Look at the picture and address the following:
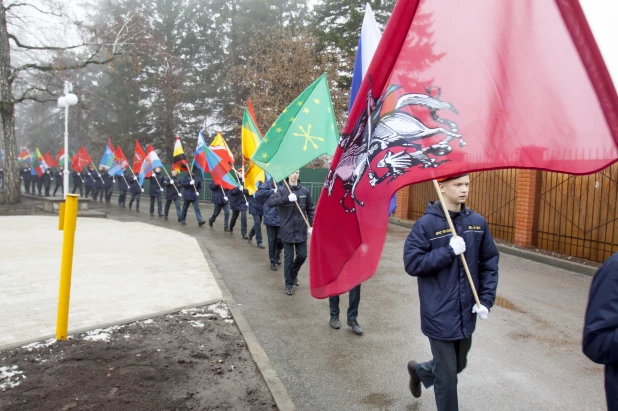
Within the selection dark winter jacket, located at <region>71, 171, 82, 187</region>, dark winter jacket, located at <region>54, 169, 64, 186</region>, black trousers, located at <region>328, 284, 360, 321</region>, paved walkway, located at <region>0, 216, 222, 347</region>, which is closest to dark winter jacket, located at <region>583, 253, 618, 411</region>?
black trousers, located at <region>328, 284, 360, 321</region>

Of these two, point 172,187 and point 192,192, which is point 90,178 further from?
point 192,192

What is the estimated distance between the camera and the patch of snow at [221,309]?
5887 mm

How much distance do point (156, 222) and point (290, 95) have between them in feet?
35.1

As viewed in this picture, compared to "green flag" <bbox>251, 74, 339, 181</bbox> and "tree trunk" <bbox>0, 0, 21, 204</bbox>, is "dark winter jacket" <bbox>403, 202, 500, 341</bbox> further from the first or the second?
"tree trunk" <bbox>0, 0, 21, 204</bbox>

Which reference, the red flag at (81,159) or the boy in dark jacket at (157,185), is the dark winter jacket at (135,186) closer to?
the boy in dark jacket at (157,185)

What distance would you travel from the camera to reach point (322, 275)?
2.94 m

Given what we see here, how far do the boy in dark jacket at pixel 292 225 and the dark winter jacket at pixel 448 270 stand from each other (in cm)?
399

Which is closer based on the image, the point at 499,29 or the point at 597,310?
the point at 597,310

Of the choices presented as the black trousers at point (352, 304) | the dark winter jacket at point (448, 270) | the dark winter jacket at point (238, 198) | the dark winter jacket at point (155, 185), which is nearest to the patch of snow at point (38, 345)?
the black trousers at point (352, 304)

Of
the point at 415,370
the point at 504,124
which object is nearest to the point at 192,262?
the point at 415,370

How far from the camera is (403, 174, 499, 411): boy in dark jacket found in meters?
3.16

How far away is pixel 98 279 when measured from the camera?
7598 millimetres

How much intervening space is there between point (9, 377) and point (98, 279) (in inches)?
150

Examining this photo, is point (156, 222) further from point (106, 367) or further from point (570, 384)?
point (570, 384)
